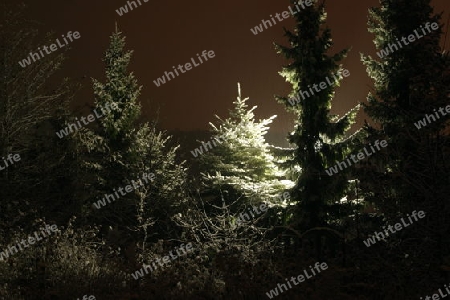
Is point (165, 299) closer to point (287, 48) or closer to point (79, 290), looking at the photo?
point (79, 290)

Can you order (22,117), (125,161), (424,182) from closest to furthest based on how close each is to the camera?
(424,182)
(22,117)
(125,161)

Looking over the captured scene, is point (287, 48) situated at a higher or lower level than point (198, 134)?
lower

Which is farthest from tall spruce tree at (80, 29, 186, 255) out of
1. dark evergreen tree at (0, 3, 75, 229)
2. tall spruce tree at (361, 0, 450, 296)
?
tall spruce tree at (361, 0, 450, 296)

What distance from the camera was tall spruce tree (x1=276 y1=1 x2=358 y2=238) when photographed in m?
15.9

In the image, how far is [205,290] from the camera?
746 centimetres

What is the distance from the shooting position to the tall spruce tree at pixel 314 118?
15.9 metres

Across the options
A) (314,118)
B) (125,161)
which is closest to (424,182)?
(314,118)

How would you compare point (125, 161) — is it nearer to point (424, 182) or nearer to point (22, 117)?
point (22, 117)

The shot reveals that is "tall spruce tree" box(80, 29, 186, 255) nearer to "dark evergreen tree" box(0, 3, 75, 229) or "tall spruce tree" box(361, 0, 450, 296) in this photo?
"dark evergreen tree" box(0, 3, 75, 229)

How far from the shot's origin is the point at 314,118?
15.9 m

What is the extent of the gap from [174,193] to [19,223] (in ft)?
22.2

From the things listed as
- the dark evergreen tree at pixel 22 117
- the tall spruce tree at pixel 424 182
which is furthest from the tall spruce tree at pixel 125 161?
the tall spruce tree at pixel 424 182

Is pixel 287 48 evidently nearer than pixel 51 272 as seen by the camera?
No

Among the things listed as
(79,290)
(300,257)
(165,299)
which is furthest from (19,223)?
(300,257)
